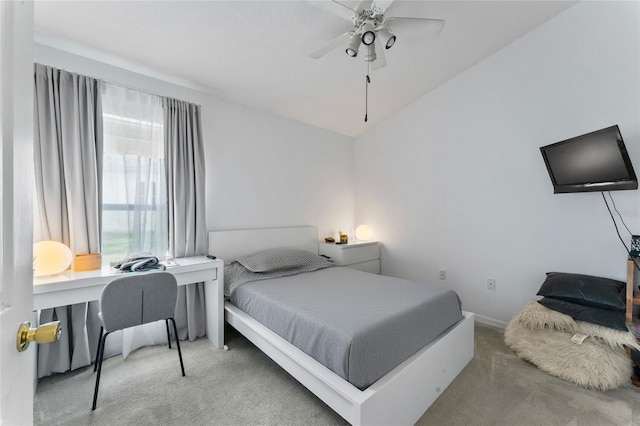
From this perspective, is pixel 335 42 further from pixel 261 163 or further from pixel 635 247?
pixel 635 247

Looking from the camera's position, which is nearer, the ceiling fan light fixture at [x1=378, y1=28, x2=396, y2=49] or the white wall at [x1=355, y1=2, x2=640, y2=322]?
the ceiling fan light fixture at [x1=378, y1=28, x2=396, y2=49]

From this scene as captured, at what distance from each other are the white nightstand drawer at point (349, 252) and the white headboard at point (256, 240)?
0.19 meters

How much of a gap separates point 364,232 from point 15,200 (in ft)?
12.5

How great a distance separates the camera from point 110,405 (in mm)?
1739

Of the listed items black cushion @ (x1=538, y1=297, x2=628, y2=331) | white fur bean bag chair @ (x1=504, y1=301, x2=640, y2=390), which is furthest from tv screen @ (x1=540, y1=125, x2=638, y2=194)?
white fur bean bag chair @ (x1=504, y1=301, x2=640, y2=390)

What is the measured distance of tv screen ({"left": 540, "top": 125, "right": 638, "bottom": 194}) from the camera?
2047mm

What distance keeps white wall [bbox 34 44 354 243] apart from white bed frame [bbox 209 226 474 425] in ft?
3.87

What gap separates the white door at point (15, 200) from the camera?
497 mm

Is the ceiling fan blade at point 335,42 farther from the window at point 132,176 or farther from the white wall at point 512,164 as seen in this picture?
the white wall at point 512,164

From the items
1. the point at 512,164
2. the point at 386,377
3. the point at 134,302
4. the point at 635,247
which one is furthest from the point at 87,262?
the point at 635,247

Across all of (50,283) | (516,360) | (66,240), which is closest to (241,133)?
(66,240)

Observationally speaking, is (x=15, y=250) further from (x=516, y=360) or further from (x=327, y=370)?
(x=516, y=360)

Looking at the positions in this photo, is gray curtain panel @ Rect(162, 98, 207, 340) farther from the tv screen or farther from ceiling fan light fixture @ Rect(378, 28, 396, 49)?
the tv screen

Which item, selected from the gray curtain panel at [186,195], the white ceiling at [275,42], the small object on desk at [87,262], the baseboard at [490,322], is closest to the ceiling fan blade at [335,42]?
the white ceiling at [275,42]
